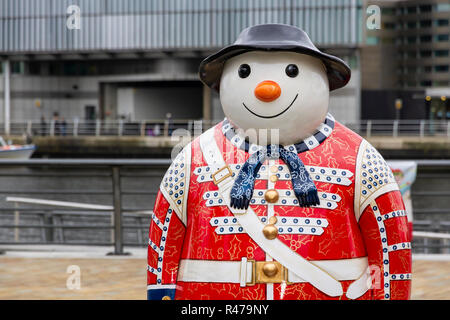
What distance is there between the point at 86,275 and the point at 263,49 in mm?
3063

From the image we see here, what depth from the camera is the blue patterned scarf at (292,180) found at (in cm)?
258

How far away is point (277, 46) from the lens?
261cm

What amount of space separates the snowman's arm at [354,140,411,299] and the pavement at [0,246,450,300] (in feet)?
6.70

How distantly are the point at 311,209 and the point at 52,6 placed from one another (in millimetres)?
33589

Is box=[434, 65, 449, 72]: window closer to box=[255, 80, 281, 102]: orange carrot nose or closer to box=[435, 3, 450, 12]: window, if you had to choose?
box=[435, 3, 450, 12]: window

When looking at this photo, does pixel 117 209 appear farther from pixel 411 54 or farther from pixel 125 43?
pixel 411 54

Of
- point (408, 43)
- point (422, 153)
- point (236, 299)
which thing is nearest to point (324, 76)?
point (236, 299)

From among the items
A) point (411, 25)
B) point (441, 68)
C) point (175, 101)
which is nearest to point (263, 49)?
point (411, 25)

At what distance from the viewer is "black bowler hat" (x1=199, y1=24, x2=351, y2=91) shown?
2619 millimetres

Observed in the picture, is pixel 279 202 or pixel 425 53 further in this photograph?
pixel 425 53

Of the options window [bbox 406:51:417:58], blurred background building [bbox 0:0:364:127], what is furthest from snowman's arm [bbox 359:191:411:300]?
window [bbox 406:51:417:58]

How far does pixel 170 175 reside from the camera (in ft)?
9.21

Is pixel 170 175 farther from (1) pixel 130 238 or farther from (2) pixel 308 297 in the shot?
(1) pixel 130 238

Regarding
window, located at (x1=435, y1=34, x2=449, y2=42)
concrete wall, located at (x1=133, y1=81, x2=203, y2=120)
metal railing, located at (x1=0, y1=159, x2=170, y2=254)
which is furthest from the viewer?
concrete wall, located at (x1=133, y1=81, x2=203, y2=120)
